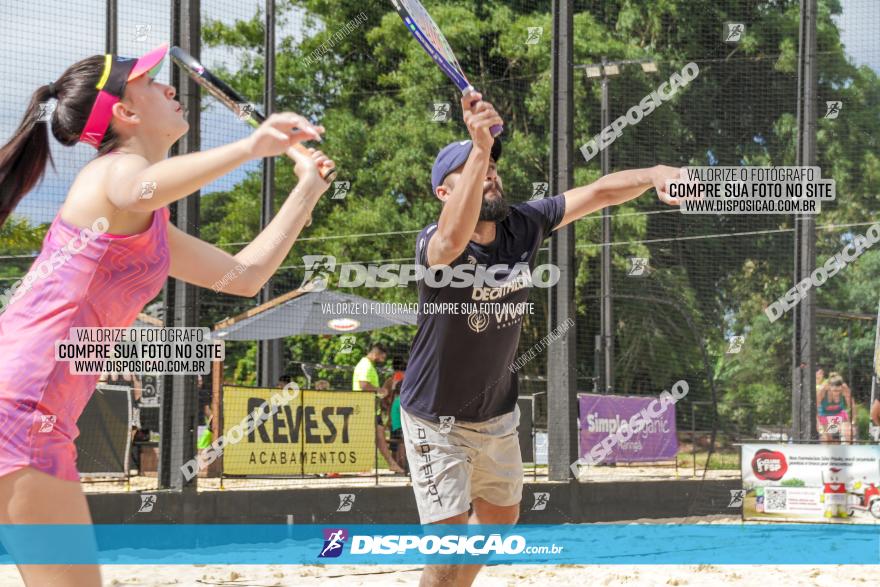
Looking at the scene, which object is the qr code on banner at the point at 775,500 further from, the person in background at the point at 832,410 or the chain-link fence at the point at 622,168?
the chain-link fence at the point at 622,168

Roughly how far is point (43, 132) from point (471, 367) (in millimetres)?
1914

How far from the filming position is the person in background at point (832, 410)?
42.9ft

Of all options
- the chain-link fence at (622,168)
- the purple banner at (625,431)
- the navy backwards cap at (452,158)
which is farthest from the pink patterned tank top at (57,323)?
the chain-link fence at (622,168)

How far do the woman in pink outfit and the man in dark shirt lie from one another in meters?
1.28

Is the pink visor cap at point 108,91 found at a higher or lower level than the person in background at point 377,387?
higher

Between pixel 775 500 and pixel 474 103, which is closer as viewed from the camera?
pixel 474 103

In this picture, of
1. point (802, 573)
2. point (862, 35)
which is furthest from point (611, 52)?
point (802, 573)

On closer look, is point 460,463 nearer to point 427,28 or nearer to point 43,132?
point 427,28

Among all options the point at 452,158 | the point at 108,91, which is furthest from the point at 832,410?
the point at 108,91

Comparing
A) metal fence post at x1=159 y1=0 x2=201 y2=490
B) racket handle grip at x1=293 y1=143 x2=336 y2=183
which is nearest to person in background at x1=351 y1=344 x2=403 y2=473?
metal fence post at x1=159 y1=0 x2=201 y2=490

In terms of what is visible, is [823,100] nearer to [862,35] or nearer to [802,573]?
[862,35]

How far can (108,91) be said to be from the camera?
2725 mm

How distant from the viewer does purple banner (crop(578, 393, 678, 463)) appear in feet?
45.6

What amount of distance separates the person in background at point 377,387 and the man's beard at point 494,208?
22.2ft
